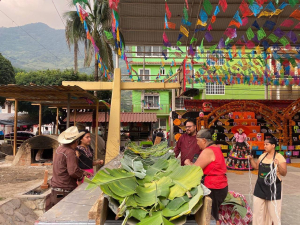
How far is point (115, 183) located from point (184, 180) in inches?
26.0

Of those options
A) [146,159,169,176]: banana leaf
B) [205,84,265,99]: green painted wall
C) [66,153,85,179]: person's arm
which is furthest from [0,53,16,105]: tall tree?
[146,159,169,176]: banana leaf

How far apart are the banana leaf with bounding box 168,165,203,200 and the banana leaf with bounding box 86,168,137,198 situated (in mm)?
356

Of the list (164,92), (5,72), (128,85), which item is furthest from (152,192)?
(164,92)

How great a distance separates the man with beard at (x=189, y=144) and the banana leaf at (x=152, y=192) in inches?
93.7

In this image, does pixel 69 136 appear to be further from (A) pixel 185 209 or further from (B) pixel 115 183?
(A) pixel 185 209

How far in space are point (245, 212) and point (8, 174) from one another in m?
8.49

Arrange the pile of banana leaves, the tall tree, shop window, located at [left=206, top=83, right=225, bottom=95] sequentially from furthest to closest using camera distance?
shop window, located at [left=206, top=83, right=225, bottom=95]
the tall tree
the pile of banana leaves

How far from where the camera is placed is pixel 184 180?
99.4 inches

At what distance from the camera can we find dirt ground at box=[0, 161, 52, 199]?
7363 mm

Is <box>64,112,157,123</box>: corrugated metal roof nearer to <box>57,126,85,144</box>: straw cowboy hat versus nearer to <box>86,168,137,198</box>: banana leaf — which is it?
<box>57,126,85,144</box>: straw cowboy hat

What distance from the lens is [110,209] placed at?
7.42ft

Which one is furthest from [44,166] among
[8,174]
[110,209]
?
[110,209]

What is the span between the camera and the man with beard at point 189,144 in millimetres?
4983

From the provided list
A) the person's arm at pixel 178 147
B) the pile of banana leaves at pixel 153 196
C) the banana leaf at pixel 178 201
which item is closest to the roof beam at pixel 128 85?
the person's arm at pixel 178 147
